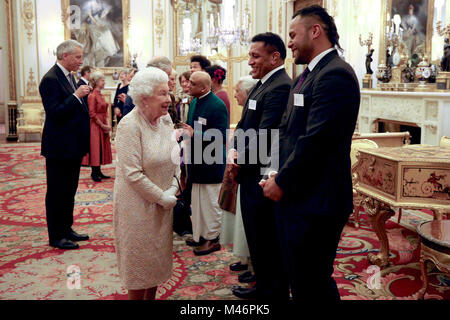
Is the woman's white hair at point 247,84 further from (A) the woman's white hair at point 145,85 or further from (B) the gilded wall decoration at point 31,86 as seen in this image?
(B) the gilded wall decoration at point 31,86

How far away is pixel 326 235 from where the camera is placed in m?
2.05

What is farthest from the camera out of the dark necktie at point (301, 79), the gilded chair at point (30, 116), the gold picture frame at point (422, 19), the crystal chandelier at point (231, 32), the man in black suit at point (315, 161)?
the gilded chair at point (30, 116)

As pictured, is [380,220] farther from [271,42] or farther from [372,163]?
[271,42]

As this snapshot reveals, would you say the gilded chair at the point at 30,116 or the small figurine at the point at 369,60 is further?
the gilded chair at the point at 30,116

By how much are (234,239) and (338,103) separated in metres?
1.93

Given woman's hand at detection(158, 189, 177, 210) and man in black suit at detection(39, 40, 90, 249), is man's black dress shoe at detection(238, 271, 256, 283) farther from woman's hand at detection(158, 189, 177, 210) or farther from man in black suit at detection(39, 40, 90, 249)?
man in black suit at detection(39, 40, 90, 249)

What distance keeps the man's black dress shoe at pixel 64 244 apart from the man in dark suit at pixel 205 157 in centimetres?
116

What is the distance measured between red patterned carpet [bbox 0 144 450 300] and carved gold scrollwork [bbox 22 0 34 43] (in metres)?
8.51

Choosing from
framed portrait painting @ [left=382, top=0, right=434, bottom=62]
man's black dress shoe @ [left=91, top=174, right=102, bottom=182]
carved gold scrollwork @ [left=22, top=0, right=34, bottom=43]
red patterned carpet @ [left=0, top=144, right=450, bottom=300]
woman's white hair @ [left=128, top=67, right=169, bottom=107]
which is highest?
carved gold scrollwork @ [left=22, top=0, right=34, bottom=43]

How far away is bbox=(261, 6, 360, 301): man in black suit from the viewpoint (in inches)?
75.2

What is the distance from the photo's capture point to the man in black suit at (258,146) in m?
2.70

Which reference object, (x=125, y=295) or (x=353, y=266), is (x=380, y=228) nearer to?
(x=353, y=266)

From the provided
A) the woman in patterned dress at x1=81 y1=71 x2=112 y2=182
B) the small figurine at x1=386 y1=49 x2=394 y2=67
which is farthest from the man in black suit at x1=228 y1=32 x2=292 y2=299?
the small figurine at x1=386 y1=49 x2=394 y2=67

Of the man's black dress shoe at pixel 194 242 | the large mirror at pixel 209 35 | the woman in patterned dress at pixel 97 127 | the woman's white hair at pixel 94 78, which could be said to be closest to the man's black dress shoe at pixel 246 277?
the man's black dress shoe at pixel 194 242
